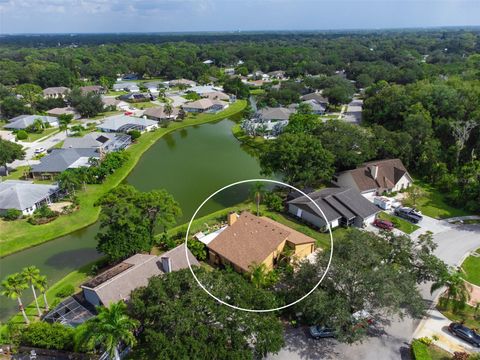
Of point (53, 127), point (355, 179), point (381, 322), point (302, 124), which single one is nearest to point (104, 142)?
point (53, 127)

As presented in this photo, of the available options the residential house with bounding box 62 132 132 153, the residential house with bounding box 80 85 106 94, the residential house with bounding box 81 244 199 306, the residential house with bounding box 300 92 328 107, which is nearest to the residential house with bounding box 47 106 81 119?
the residential house with bounding box 80 85 106 94

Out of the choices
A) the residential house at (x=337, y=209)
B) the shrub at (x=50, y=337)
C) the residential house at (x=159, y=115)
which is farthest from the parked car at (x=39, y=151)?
the shrub at (x=50, y=337)

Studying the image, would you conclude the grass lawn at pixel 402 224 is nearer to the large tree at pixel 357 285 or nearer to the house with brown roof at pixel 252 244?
the house with brown roof at pixel 252 244

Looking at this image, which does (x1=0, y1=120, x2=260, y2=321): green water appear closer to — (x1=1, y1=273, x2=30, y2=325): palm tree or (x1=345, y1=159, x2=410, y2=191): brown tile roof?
(x1=1, y1=273, x2=30, y2=325): palm tree

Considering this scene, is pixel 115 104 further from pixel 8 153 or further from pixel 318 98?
pixel 318 98

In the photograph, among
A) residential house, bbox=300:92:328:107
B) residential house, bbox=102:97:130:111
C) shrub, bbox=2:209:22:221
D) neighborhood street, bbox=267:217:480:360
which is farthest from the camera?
residential house, bbox=300:92:328:107

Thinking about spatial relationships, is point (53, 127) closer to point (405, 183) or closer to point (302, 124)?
point (302, 124)
